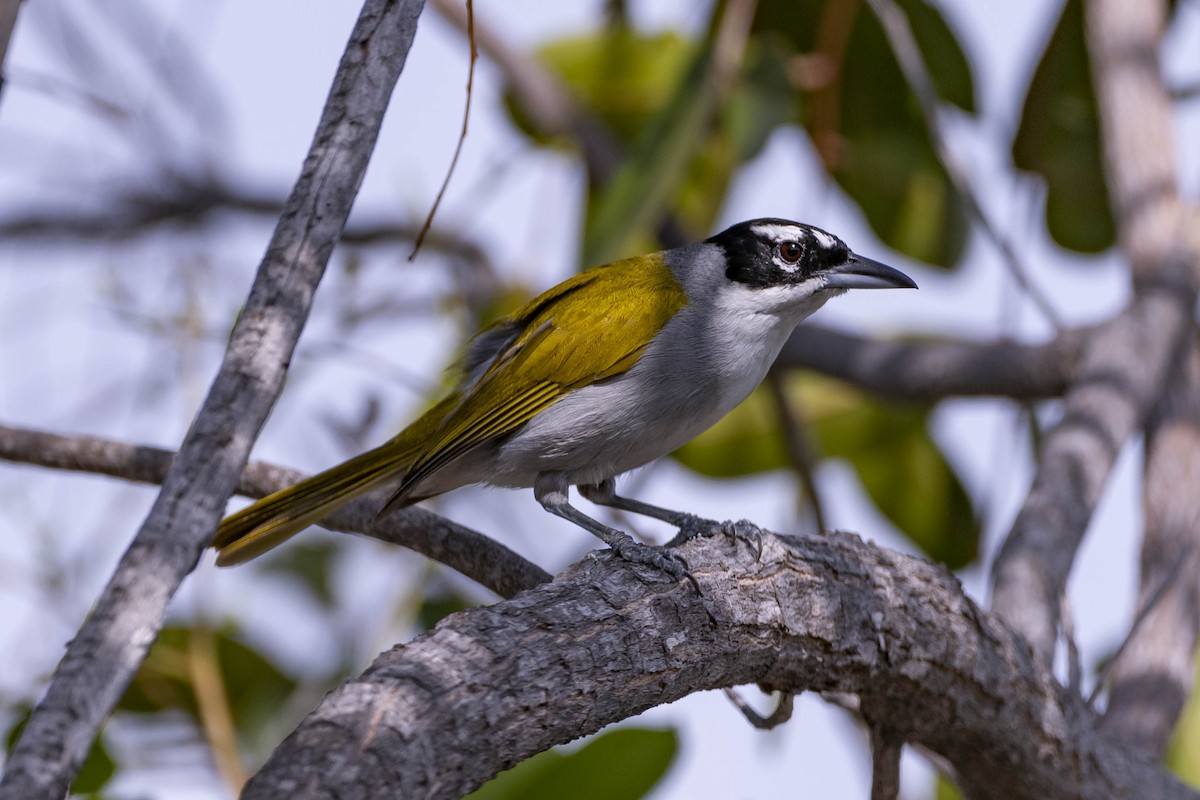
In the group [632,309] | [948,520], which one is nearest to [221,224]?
[632,309]

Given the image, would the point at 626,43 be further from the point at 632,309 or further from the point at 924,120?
the point at 632,309

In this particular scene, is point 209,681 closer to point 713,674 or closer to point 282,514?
point 282,514

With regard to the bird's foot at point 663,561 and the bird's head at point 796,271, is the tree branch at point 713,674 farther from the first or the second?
the bird's head at point 796,271

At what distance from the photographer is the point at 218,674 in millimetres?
3867

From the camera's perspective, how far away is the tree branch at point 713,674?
1.73m

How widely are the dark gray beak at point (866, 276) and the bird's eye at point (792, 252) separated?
0.32ft

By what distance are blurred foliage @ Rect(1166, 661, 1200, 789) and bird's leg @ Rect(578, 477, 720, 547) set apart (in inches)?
78.3

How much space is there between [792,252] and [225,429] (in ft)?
Answer: 7.86

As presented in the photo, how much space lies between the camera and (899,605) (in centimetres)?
260

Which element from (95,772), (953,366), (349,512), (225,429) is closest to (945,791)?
(953,366)

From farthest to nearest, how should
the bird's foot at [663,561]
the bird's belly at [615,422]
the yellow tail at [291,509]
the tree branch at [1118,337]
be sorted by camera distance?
the tree branch at [1118,337], the bird's belly at [615,422], the yellow tail at [291,509], the bird's foot at [663,561]

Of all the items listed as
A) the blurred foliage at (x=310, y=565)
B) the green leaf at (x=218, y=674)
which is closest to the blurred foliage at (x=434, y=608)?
the green leaf at (x=218, y=674)

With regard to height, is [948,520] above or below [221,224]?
below

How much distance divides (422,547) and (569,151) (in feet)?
9.81
